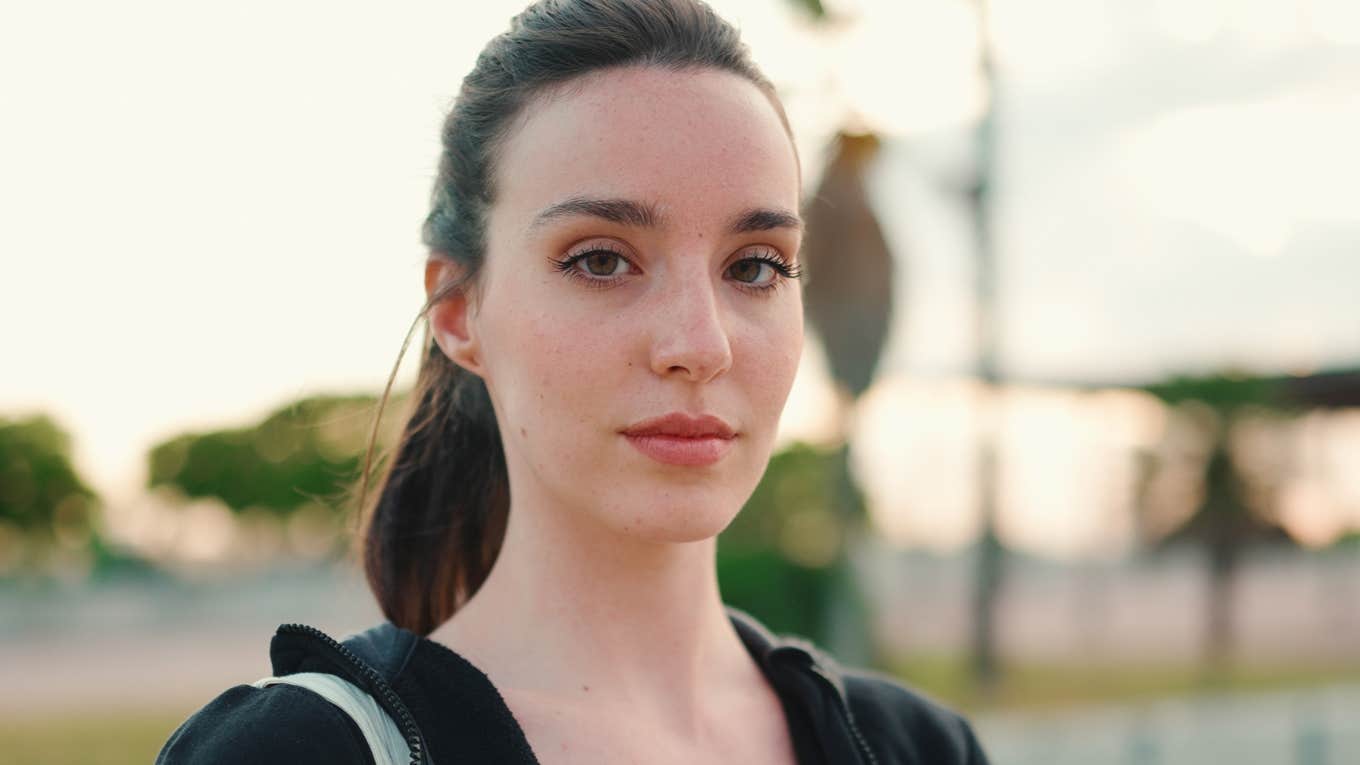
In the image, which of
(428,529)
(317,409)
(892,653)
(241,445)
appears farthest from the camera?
(241,445)

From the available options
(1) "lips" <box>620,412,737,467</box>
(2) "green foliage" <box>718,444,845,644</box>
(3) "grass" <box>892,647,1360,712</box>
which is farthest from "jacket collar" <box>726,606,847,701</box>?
(2) "green foliage" <box>718,444,845,644</box>

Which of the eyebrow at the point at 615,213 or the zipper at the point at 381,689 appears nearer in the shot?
the zipper at the point at 381,689

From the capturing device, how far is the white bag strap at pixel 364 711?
6.12 feet

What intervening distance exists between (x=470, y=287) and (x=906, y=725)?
3.76 feet

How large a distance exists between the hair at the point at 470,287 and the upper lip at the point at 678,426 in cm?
44

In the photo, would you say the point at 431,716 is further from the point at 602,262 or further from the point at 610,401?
the point at 602,262

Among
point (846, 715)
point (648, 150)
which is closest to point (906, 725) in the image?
point (846, 715)

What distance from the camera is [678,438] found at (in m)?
2.10

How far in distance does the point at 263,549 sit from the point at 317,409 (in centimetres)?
4651

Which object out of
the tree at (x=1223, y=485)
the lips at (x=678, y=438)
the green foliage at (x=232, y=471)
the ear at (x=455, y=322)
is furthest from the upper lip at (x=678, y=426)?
the green foliage at (x=232, y=471)

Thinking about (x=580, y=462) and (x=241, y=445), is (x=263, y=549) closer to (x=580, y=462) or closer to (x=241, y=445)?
(x=241, y=445)

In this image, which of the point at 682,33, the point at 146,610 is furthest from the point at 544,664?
the point at 146,610

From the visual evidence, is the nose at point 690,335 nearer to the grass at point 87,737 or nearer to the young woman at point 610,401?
the young woman at point 610,401

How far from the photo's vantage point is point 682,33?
Result: 2.27 meters
